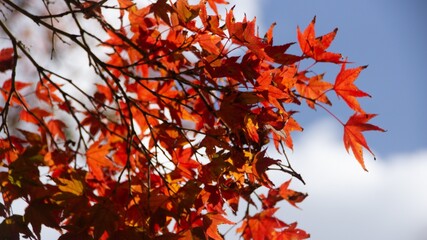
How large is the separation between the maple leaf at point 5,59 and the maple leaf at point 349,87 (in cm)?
116

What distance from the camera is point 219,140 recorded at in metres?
1.38

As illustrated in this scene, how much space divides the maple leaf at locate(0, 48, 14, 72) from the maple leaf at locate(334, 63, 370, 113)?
116cm

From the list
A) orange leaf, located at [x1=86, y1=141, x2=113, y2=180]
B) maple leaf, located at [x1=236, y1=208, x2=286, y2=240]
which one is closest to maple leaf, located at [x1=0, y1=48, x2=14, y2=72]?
orange leaf, located at [x1=86, y1=141, x2=113, y2=180]

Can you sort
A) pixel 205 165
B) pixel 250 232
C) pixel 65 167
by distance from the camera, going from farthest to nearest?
1. pixel 65 167
2. pixel 250 232
3. pixel 205 165

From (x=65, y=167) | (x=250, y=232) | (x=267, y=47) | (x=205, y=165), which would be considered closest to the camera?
(x=267, y=47)

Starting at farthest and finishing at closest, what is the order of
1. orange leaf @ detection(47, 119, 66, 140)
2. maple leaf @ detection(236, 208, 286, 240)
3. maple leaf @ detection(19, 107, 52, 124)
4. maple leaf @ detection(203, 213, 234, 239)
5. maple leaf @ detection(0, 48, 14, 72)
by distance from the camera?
1. orange leaf @ detection(47, 119, 66, 140)
2. maple leaf @ detection(19, 107, 52, 124)
3. maple leaf @ detection(0, 48, 14, 72)
4. maple leaf @ detection(236, 208, 286, 240)
5. maple leaf @ detection(203, 213, 234, 239)

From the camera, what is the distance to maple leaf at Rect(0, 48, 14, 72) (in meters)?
1.99

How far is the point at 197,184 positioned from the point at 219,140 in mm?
145

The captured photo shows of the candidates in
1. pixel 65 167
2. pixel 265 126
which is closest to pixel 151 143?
pixel 65 167

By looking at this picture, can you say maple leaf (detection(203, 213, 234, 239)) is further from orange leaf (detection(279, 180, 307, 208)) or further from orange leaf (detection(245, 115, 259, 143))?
orange leaf (detection(279, 180, 307, 208))

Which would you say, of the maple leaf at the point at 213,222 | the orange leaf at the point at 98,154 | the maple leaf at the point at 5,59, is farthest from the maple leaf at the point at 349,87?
the maple leaf at the point at 5,59

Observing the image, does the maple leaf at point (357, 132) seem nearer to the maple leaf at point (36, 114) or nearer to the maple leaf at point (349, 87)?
the maple leaf at point (349, 87)

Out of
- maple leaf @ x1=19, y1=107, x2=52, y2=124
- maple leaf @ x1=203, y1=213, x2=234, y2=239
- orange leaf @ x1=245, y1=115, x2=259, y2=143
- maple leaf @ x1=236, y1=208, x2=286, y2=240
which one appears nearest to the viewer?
orange leaf @ x1=245, y1=115, x2=259, y2=143

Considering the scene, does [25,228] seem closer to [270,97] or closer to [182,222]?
[182,222]
